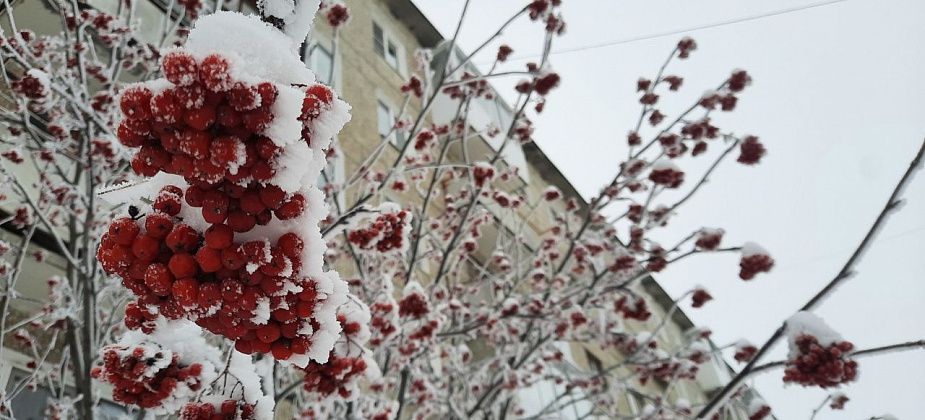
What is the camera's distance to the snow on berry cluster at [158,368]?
5.94ft

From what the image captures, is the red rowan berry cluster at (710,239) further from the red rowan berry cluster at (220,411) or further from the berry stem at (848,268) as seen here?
the red rowan berry cluster at (220,411)

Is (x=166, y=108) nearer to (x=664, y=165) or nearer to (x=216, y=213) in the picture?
(x=216, y=213)

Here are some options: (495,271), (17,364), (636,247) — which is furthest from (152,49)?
(495,271)

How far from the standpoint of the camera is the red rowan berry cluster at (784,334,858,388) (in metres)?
2.70

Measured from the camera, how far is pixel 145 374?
1814mm

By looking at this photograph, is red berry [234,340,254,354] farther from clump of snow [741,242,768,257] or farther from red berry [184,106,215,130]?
clump of snow [741,242,768,257]

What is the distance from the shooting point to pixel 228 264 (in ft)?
4.23

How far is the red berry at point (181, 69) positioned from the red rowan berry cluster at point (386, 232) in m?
1.79

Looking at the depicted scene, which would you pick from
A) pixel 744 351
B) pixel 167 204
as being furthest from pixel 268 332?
pixel 744 351

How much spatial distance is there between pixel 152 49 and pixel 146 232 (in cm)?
417

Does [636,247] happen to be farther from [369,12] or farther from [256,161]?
[369,12]

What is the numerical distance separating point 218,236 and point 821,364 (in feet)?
9.44

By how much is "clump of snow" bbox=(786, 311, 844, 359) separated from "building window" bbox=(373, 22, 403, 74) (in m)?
10.6

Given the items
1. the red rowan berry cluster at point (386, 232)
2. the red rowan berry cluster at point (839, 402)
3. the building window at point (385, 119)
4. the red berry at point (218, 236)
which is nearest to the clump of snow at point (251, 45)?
the red berry at point (218, 236)
